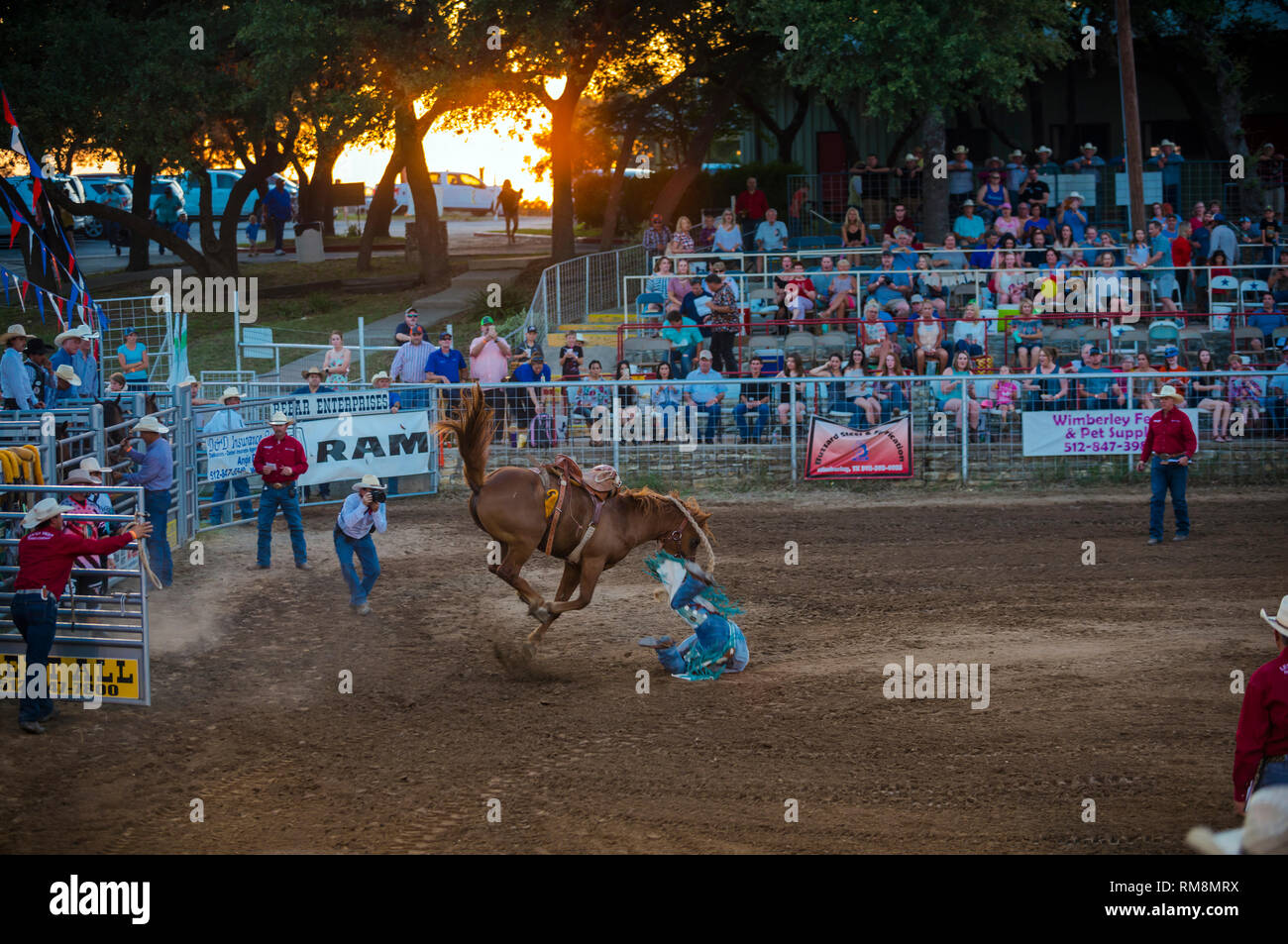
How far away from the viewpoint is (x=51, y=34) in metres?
28.5

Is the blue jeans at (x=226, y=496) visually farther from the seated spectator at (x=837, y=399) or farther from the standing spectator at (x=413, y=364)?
the seated spectator at (x=837, y=399)

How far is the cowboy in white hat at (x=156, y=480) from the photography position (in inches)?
547

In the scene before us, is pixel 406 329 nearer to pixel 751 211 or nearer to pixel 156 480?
pixel 156 480

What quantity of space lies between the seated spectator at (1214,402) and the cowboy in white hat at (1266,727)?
13128mm

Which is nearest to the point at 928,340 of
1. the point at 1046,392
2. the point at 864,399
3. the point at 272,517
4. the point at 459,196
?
the point at 1046,392

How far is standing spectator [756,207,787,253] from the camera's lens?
2575 centimetres

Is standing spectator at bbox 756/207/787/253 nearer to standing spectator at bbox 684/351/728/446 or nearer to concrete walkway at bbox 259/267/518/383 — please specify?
concrete walkway at bbox 259/267/518/383

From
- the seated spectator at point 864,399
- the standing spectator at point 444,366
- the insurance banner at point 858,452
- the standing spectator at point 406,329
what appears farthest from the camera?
the standing spectator at point 406,329

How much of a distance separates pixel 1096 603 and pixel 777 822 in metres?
6.27

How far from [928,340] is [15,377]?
1303cm

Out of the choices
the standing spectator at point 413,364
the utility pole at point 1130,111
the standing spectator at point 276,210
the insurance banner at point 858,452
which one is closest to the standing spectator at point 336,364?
the standing spectator at point 413,364

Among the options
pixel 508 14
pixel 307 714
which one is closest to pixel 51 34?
pixel 508 14

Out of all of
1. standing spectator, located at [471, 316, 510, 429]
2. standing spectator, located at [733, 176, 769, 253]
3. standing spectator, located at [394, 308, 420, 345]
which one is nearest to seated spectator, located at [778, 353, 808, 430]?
standing spectator, located at [471, 316, 510, 429]
